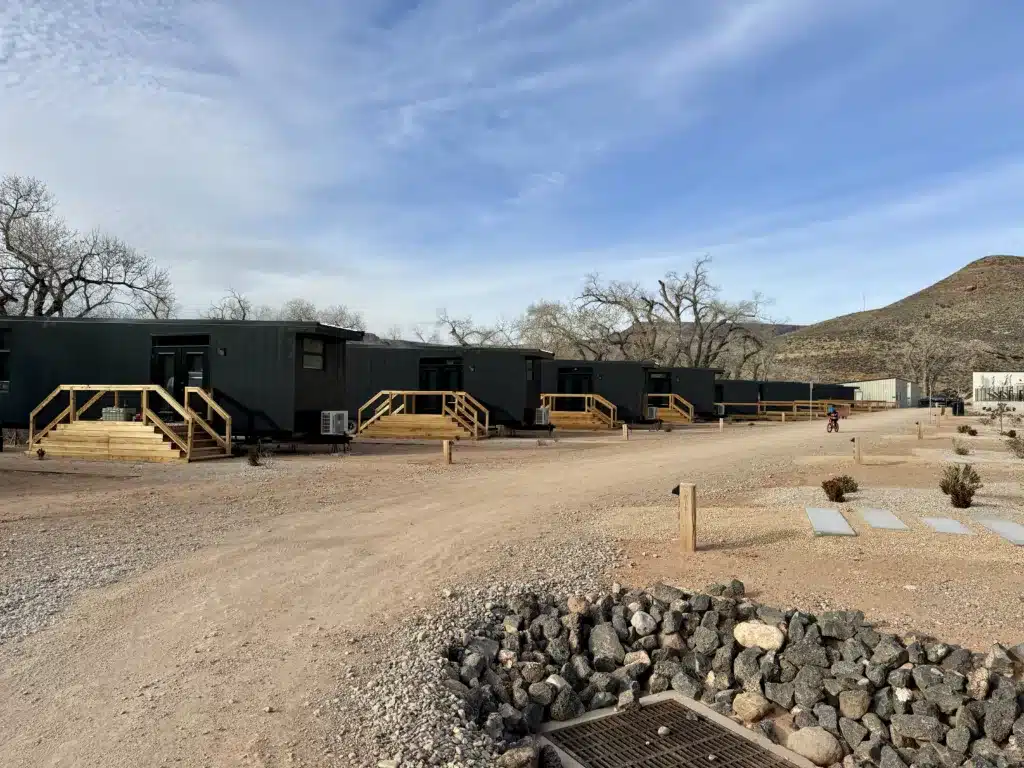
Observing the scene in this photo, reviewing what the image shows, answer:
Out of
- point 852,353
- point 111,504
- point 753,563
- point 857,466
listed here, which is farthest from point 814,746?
point 852,353

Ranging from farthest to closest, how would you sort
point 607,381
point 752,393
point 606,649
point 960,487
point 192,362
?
point 752,393 → point 607,381 → point 192,362 → point 960,487 → point 606,649

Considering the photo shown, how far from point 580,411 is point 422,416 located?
28.7ft

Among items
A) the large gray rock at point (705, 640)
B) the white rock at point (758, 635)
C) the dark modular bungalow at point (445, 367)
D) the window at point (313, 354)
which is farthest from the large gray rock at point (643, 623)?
the dark modular bungalow at point (445, 367)

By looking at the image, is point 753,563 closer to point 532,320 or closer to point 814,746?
point 814,746

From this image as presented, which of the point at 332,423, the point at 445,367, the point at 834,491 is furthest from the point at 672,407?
the point at 834,491

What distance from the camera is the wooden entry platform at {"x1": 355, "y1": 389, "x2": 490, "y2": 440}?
2236 cm

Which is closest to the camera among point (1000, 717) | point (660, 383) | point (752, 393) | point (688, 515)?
point (1000, 717)

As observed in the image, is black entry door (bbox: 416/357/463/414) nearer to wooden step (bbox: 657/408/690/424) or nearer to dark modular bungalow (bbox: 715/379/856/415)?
wooden step (bbox: 657/408/690/424)

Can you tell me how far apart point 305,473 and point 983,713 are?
10861 millimetres

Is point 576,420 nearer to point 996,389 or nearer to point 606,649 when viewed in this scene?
point 606,649

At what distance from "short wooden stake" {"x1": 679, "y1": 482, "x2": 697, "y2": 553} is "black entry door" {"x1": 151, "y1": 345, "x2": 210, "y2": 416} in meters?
12.8

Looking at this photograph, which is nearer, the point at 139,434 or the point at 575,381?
the point at 139,434

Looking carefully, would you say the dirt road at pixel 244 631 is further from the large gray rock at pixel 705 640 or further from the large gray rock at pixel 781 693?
the large gray rock at pixel 781 693

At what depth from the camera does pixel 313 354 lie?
671 inches
